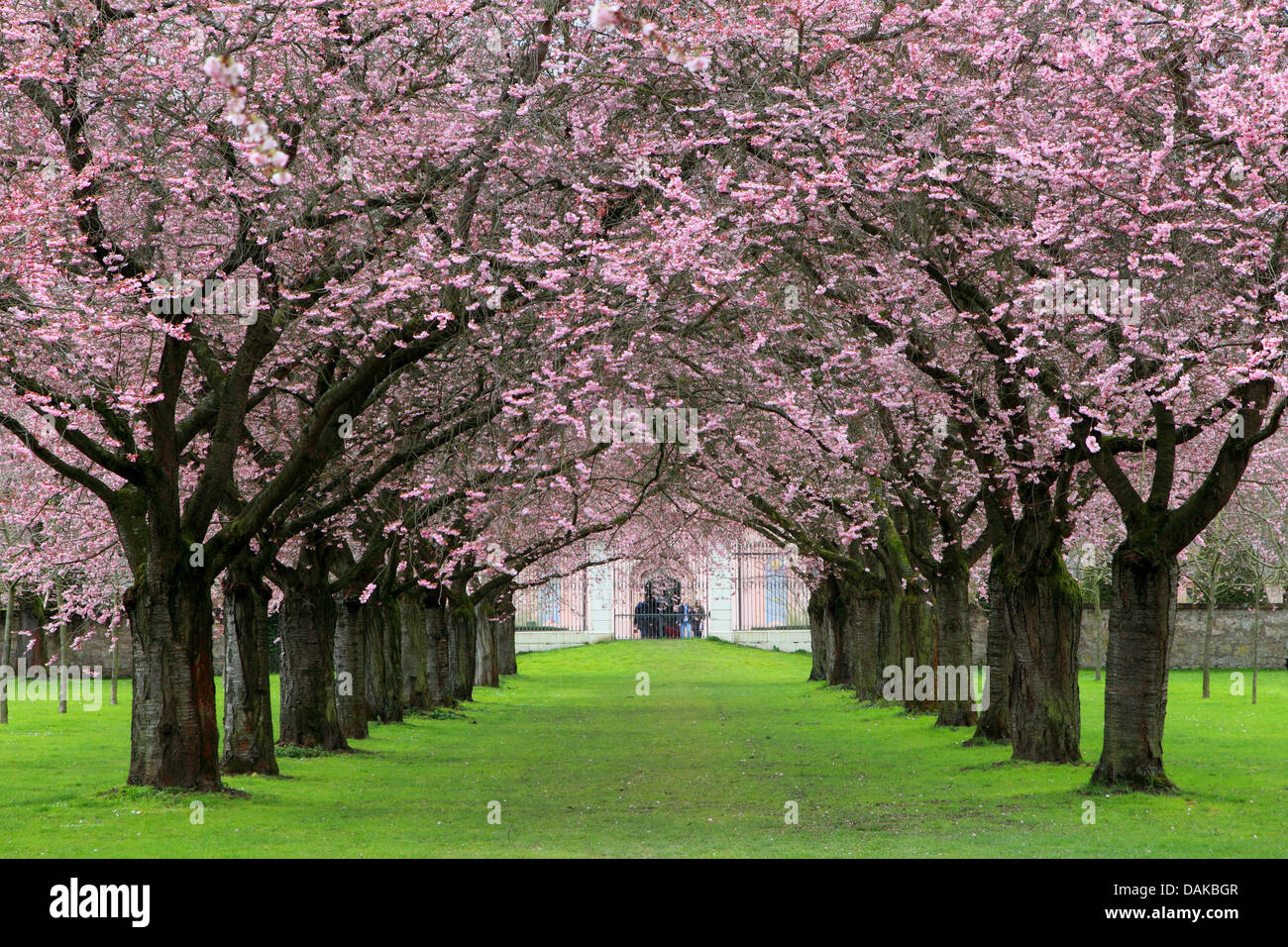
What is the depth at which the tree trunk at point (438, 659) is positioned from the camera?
36.9m

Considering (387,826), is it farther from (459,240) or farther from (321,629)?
(321,629)

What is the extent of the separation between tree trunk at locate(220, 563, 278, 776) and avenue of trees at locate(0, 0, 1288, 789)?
1365 mm

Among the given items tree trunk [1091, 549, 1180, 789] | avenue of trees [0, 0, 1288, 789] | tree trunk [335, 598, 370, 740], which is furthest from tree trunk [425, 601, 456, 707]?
tree trunk [1091, 549, 1180, 789]

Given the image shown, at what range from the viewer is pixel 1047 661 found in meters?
19.5

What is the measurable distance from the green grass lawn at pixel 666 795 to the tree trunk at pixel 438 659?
12.3 feet

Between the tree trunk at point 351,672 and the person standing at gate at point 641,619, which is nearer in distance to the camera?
the tree trunk at point 351,672

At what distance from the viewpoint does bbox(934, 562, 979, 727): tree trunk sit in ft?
86.0

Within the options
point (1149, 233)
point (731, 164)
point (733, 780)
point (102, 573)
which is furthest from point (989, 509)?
point (102, 573)

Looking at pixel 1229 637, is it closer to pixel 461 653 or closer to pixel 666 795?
pixel 461 653
